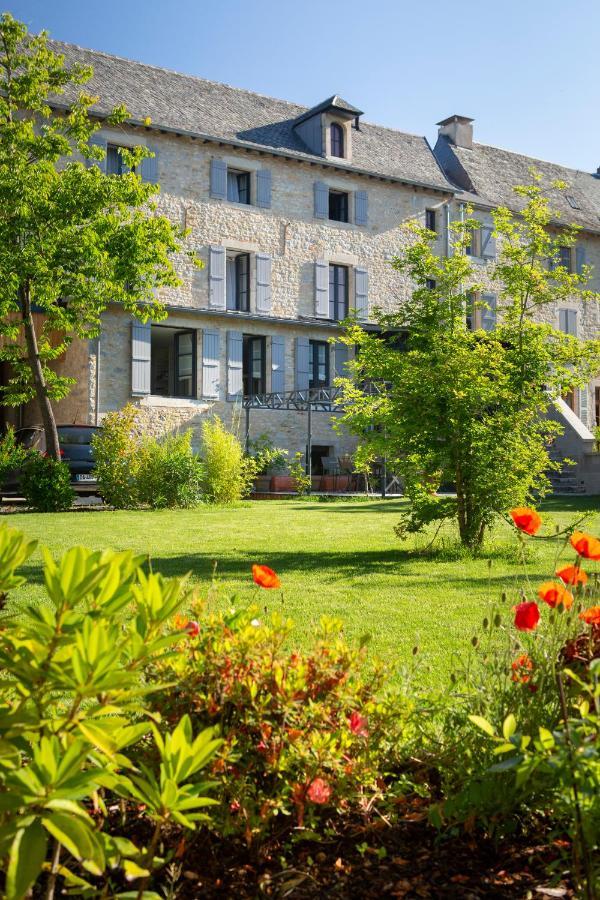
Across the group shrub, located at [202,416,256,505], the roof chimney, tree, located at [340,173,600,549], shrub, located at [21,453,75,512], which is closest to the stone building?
the roof chimney

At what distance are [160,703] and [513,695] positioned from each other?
920 millimetres

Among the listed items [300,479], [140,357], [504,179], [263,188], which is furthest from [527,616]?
[504,179]

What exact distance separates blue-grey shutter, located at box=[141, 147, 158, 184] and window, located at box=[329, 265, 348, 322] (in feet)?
19.3

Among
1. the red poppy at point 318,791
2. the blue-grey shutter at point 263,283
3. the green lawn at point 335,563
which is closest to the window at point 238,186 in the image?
the blue-grey shutter at point 263,283

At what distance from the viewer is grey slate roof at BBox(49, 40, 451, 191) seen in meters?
21.2

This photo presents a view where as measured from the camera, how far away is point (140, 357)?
67.9 ft

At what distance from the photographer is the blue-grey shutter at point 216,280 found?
71.9 feet

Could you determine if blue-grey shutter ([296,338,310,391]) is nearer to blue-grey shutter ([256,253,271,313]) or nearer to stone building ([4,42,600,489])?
stone building ([4,42,600,489])

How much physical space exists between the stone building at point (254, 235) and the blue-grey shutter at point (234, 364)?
3cm

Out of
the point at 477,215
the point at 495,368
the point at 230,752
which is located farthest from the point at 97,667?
the point at 477,215

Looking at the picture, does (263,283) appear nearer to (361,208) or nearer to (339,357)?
(339,357)

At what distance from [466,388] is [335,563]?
208 cm

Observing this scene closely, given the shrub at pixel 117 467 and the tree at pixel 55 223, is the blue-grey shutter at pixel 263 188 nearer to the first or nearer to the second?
the tree at pixel 55 223

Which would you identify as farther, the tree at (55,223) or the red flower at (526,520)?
the tree at (55,223)
